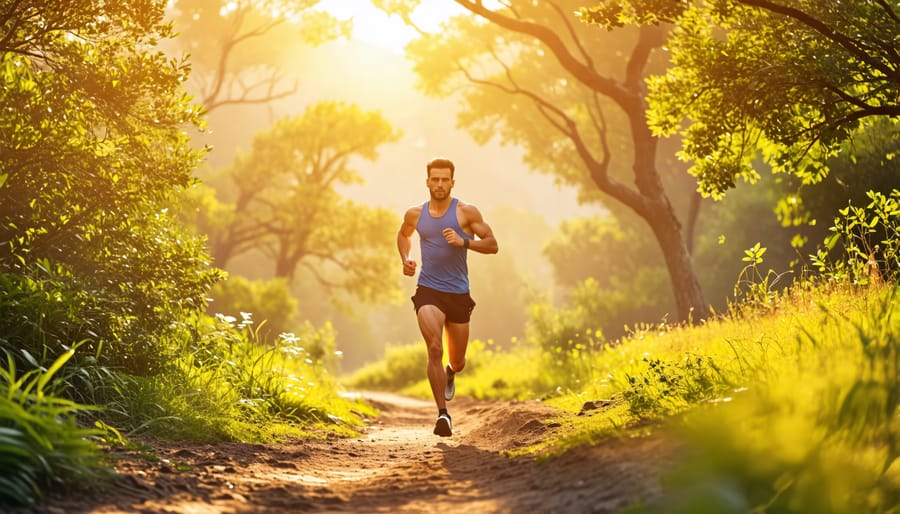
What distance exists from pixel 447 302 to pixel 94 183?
344cm

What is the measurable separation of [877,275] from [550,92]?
2304cm

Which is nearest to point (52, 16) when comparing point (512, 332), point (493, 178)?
point (512, 332)

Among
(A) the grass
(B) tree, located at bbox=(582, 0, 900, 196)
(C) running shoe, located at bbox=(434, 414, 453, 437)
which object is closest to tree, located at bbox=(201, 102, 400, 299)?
(B) tree, located at bbox=(582, 0, 900, 196)

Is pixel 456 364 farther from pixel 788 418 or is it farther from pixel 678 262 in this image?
pixel 678 262

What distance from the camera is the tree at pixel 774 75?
7406 mm

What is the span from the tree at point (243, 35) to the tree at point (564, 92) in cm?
282

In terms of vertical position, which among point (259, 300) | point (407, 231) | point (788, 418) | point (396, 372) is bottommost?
point (788, 418)

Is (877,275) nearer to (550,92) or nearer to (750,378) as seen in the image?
(750,378)

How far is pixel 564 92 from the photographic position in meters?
28.1

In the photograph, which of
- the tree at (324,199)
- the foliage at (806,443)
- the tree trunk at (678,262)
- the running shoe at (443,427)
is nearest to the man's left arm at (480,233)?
the running shoe at (443,427)

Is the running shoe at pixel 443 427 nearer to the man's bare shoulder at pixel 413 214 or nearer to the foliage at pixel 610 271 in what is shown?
the man's bare shoulder at pixel 413 214

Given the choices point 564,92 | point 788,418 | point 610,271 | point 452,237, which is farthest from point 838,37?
point 610,271

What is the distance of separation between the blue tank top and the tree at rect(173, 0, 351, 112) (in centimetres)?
1009

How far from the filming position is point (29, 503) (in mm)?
3254
